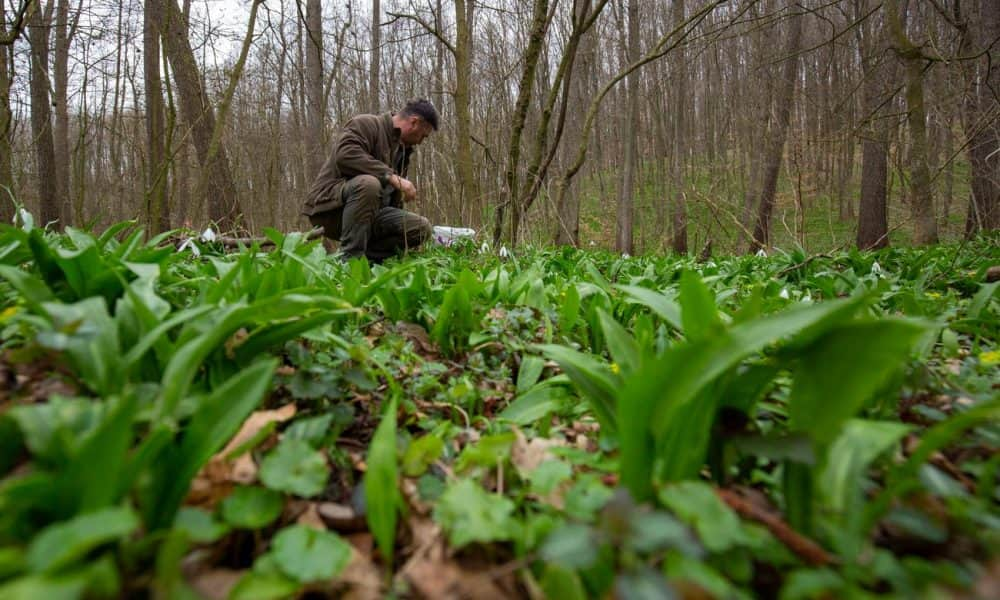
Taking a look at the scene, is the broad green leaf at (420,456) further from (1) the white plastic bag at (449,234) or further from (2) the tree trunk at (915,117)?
(2) the tree trunk at (915,117)

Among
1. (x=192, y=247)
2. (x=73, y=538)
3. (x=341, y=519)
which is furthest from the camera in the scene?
(x=192, y=247)

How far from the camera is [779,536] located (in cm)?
66

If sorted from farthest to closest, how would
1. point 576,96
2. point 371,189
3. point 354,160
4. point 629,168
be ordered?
point 576,96
point 629,168
point 354,160
point 371,189

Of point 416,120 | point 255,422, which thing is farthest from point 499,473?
point 416,120

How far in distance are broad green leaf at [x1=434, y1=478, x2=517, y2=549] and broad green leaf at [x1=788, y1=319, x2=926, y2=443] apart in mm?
468

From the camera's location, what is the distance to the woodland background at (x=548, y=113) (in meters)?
5.25

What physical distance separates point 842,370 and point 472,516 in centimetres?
58

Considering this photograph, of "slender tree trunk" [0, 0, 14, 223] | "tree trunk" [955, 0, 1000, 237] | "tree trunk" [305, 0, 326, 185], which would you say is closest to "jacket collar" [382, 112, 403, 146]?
"tree trunk" [305, 0, 326, 185]

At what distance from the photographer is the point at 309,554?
Result: 69 centimetres

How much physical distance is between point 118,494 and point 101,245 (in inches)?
64.9

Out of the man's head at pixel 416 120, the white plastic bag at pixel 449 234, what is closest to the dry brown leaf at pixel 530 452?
the man's head at pixel 416 120

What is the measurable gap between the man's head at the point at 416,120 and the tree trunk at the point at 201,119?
6.37 ft

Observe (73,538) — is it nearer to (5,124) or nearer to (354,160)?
(354,160)

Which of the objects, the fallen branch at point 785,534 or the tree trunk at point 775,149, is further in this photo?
the tree trunk at point 775,149
